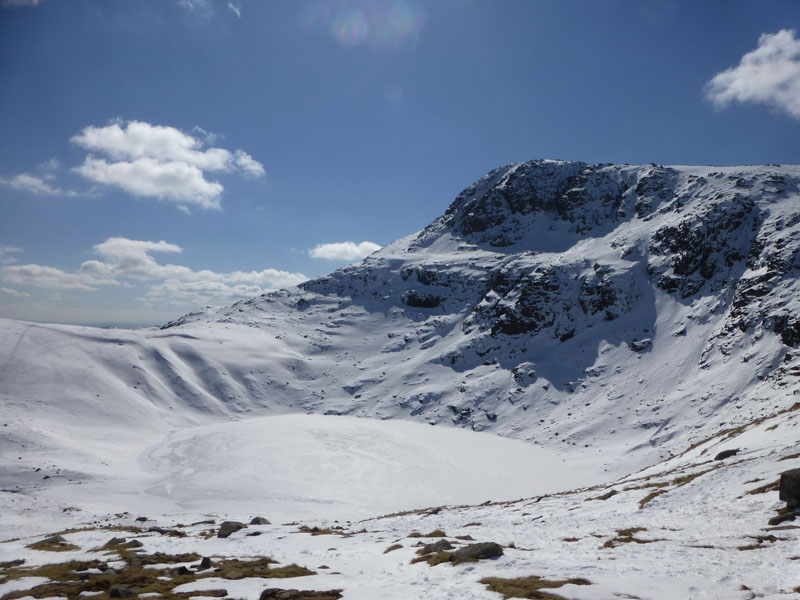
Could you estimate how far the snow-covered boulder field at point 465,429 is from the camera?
16094 mm

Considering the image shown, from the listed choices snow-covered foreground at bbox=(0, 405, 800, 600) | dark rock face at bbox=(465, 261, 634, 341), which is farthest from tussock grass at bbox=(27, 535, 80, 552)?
dark rock face at bbox=(465, 261, 634, 341)

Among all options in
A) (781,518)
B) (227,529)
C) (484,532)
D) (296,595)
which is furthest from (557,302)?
(296,595)

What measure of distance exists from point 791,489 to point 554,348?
120 metres

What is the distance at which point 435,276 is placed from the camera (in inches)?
7790

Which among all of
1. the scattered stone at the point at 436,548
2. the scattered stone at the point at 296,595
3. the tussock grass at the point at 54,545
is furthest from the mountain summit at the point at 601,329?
the tussock grass at the point at 54,545

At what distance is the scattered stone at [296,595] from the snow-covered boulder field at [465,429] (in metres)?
0.18

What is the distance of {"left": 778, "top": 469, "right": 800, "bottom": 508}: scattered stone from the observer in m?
16.6

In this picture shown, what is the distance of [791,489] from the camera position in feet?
55.1

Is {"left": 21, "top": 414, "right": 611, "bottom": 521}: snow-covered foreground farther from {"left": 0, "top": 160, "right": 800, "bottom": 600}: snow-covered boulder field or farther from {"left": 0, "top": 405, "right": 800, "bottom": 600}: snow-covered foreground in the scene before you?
{"left": 0, "top": 160, "right": 800, "bottom": 600}: snow-covered boulder field

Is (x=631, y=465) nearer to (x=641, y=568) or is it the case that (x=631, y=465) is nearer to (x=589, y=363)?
(x=589, y=363)

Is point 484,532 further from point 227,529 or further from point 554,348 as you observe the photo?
point 554,348

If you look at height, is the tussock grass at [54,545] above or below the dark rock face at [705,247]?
below

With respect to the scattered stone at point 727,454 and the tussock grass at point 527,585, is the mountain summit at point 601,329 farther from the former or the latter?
the tussock grass at point 527,585

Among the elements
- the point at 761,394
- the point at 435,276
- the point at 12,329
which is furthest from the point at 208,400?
the point at 761,394
